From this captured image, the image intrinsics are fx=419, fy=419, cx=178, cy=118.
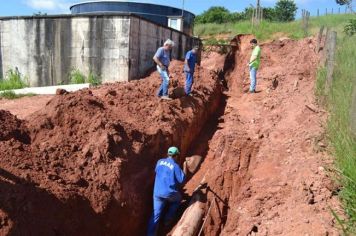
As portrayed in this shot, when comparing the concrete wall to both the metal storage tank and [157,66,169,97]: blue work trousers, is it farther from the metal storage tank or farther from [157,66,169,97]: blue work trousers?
the metal storage tank

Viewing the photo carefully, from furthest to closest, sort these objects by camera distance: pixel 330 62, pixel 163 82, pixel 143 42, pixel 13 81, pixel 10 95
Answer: pixel 143 42
pixel 13 81
pixel 10 95
pixel 163 82
pixel 330 62

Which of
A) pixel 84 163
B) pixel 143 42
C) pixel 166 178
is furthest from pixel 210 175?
pixel 143 42

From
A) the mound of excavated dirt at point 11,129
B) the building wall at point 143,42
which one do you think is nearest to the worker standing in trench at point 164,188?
the mound of excavated dirt at point 11,129

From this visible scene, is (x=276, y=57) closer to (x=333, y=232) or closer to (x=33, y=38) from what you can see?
(x=33, y=38)

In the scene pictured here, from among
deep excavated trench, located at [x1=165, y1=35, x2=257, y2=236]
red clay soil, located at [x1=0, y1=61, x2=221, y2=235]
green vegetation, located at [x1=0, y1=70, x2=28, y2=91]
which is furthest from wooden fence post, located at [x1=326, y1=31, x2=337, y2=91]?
green vegetation, located at [x1=0, y1=70, x2=28, y2=91]

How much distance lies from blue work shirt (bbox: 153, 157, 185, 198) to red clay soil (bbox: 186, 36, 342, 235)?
2.93 feet

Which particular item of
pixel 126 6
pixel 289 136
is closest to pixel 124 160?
pixel 289 136

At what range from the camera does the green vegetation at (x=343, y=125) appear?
5.70 m

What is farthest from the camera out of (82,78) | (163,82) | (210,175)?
(82,78)

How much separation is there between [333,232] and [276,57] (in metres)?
13.2

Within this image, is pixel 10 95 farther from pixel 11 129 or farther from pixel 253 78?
pixel 253 78

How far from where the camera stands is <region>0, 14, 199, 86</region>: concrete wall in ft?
46.1

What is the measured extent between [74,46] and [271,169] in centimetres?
876

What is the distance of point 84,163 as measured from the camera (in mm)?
6766
